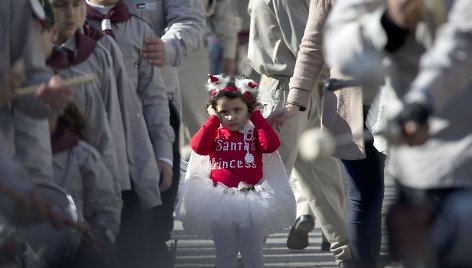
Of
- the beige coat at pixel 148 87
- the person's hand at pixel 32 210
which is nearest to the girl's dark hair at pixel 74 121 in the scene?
the person's hand at pixel 32 210

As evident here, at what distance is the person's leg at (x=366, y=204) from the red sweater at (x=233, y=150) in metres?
0.88

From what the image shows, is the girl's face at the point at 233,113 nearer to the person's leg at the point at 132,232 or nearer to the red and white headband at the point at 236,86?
the red and white headband at the point at 236,86

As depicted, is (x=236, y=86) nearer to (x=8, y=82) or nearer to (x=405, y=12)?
(x=8, y=82)

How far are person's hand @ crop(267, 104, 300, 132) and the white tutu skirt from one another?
61 centimetres

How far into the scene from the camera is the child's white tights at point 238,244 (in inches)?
295

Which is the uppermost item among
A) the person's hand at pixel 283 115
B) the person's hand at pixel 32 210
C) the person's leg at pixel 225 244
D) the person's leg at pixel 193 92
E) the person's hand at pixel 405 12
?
the person's hand at pixel 405 12

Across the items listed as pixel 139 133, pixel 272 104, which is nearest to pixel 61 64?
pixel 139 133

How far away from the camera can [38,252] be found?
510 cm

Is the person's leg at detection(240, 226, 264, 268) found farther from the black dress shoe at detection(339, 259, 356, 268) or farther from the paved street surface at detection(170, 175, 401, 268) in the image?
the paved street surface at detection(170, 175, 401, 268)

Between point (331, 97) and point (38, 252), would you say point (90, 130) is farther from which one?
point (331, 97)

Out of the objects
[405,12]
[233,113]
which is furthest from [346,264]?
[405,12]

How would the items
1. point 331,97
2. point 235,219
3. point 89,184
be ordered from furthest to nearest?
point 235,219 < point 331,97 < point 89,184

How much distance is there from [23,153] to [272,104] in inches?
129

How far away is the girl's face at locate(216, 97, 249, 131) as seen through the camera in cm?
756
